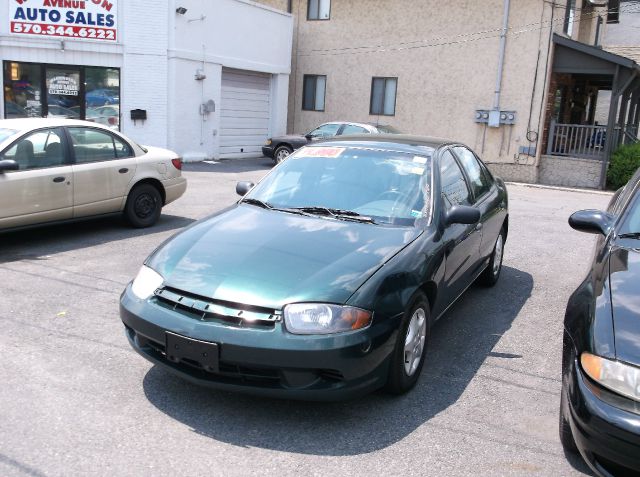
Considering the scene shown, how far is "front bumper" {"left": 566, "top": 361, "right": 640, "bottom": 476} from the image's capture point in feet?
8.85

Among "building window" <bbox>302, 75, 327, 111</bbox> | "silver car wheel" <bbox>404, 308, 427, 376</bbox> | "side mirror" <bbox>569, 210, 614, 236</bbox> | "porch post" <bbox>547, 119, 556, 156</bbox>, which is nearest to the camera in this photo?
"silver car wheel" <bbox>404, 308, 427, 376</bbox>

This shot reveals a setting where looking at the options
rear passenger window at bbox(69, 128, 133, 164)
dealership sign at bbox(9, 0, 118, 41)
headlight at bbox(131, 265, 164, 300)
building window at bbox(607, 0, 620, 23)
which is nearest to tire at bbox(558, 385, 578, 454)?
headlight at bbox(131, 265, 164, 300)

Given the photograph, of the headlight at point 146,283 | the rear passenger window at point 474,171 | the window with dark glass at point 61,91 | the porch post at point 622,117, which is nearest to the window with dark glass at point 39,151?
the headlight at point 146,283

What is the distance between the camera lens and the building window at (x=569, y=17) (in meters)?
19.0

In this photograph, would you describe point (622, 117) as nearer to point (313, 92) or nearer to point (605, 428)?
point (313, 92)

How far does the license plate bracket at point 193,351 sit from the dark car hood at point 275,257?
0.90 feet

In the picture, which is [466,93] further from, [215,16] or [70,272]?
[70,272]

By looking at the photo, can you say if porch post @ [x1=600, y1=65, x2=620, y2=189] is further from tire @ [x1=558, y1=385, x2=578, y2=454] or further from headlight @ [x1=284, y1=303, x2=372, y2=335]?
headlight @ [x1=284, y1=303, x2=372, y2=335]

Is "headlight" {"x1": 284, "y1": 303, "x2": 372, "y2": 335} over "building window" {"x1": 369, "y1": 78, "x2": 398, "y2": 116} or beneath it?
beneath

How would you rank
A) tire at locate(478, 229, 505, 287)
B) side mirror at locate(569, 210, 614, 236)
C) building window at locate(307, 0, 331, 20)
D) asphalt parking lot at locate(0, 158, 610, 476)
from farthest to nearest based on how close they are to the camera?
building window at locate(307, 0, 331, 20)
tire at locate(478, 229, 505, 287)
side mirror at locate(569, 210, 614, 236)
asphalt parking lot at locate(0, 158, 610, 476)

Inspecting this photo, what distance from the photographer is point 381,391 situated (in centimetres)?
401

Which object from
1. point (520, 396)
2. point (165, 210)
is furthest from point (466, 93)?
point (520, 396)

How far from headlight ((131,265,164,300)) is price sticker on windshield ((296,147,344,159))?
1.89 metres

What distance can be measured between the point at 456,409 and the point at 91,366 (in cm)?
239
